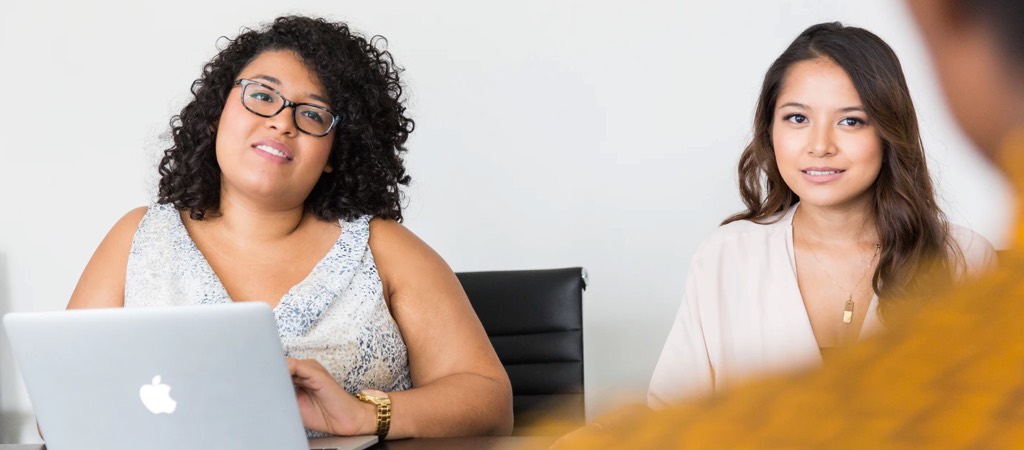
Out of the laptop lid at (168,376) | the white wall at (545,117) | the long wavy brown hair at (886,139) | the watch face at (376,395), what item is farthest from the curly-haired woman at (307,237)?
the white wall at (545,117)

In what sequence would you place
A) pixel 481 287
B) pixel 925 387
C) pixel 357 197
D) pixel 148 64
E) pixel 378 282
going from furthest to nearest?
1. pixel 148 64
2. pixel 481 287
3. pixel 357 197
4. pixel 378 282
5. pixel 925 387

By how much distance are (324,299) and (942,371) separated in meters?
1.71

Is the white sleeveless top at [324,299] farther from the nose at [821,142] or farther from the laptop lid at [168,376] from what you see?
the nose at [821,142]

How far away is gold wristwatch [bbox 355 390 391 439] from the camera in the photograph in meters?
1.52

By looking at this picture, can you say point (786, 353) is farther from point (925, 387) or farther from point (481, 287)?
point (481, 287)

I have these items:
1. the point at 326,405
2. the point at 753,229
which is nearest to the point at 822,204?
the point at 753,229

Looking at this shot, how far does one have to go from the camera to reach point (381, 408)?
152cm

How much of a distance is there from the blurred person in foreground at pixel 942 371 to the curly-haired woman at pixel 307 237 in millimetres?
1560

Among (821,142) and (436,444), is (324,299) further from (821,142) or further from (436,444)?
(821,142)

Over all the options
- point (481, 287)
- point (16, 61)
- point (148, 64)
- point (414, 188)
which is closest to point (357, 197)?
point (481, 287)

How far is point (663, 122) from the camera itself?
3.02m

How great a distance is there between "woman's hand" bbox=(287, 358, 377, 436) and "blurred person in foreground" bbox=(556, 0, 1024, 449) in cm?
131

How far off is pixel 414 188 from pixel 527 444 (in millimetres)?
2991

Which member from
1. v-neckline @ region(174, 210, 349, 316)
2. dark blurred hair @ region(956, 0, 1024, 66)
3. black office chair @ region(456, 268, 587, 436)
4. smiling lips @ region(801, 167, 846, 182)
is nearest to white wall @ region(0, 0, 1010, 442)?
black office chair @ region(456, 268, 587, 436)
